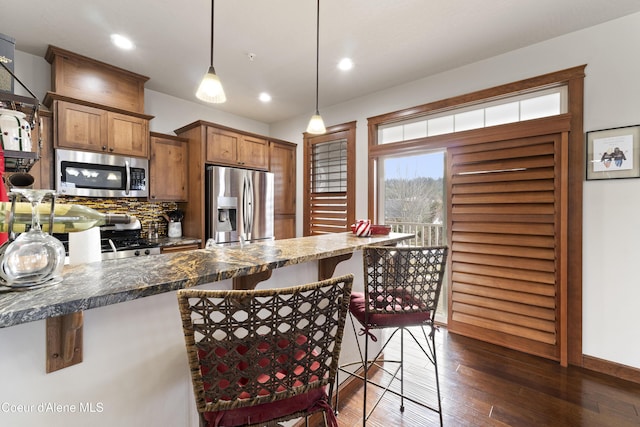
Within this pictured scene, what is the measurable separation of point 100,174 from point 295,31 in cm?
245

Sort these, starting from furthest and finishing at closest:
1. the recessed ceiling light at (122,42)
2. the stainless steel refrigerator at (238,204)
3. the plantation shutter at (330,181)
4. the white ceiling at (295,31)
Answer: the plantation shutter at (330,181)
the stainless steel refrigerator at (238,204)
the recessed ceiling light at (122,42)
the white ceiling at (295,31)

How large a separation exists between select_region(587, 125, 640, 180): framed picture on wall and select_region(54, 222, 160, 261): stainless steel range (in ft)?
13.6

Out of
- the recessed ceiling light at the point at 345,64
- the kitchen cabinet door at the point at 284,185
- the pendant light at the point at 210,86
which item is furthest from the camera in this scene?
the kitchen cabinet door at the point at 284,185

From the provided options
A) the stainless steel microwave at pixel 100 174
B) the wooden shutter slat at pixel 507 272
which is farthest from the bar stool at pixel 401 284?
the stainless steel microwave at pixel 100 174

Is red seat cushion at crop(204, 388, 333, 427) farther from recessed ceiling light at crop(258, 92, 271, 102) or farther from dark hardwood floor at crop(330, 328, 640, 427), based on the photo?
recessed ceiling light at crop(258, 92, 271, 102)

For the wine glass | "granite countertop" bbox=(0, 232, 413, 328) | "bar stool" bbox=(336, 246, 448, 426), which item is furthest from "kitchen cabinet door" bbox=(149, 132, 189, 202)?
"bar stool" bbox=(336, 246, 448, 426)

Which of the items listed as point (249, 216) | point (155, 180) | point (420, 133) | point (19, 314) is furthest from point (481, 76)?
point (155, 180)

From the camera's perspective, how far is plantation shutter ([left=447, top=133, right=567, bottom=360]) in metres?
2.40

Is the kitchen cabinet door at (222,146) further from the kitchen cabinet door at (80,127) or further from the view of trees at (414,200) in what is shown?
the view of trees at (414,200)

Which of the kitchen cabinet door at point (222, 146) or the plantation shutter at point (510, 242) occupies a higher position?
the kitchen cabinet door at point (222, 146)

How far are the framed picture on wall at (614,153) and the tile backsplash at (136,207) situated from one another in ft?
14.7

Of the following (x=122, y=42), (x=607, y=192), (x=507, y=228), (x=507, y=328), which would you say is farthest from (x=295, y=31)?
(x=507, y=328)

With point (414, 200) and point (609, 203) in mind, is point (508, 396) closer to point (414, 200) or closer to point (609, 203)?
point (609, 203)

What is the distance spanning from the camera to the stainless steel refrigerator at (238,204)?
3.38m
